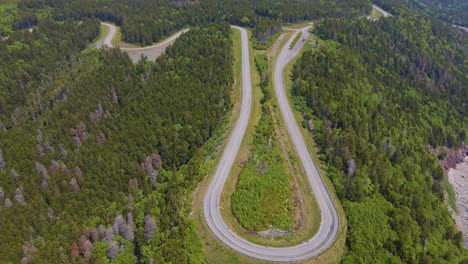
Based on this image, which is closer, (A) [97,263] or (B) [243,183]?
(A) [97,263]

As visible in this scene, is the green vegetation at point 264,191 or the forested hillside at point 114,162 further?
the green vegetation at point 264,191

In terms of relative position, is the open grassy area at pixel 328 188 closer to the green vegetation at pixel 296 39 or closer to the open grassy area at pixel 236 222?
the open grassy area at pixel 236 222

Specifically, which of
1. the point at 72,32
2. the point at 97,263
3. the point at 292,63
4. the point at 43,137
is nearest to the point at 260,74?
the point at 292,63

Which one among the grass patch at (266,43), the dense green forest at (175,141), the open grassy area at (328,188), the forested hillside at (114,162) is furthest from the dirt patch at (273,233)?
the grass patch at (266,43)

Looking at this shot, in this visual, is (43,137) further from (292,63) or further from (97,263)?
(292,63)

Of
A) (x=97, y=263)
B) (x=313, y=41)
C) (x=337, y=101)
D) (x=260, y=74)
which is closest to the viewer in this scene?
(x=97, y=263)

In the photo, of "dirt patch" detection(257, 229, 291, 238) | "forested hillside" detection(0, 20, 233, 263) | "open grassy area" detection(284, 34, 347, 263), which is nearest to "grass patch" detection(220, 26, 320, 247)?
"dirt patch" detection(257, 229, 291, 238)
